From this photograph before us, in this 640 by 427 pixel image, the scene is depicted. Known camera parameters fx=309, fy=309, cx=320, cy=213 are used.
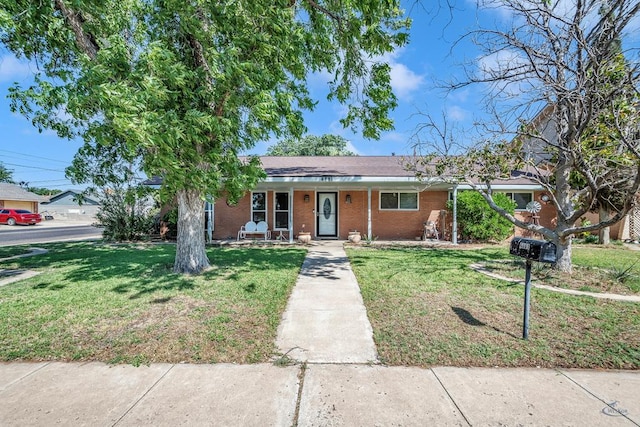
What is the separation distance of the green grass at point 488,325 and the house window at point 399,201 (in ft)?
23.3

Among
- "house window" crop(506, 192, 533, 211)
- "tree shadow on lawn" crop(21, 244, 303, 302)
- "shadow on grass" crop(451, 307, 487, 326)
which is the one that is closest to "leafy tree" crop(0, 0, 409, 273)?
"tree shadow on lawn" crop(21, 244, 303, 302)

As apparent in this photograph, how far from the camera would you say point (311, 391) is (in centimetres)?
272

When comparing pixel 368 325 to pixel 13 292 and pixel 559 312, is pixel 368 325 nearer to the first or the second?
pixel 559 312

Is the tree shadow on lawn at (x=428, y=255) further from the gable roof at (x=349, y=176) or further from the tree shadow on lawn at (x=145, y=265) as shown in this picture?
the gable roof at (x=349, y=176)

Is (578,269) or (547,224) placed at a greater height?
(547,224)

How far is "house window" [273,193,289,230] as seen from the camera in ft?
44.4

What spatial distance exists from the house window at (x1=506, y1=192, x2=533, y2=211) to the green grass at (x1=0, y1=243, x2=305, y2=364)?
1114cm

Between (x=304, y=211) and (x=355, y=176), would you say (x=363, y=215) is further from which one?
(x=355, y=176)

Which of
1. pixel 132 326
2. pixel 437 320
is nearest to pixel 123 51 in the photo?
pixel 132 326

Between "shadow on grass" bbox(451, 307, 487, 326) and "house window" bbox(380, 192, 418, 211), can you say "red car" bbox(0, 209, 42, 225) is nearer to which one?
"house window" bbox(380, 192, 418, 211)

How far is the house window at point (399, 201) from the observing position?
13367 millimetres

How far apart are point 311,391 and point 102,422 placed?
1.62 metres

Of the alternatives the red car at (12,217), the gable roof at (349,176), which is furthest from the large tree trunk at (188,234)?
the red car at (12,217)

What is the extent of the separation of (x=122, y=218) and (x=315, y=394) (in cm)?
1304
